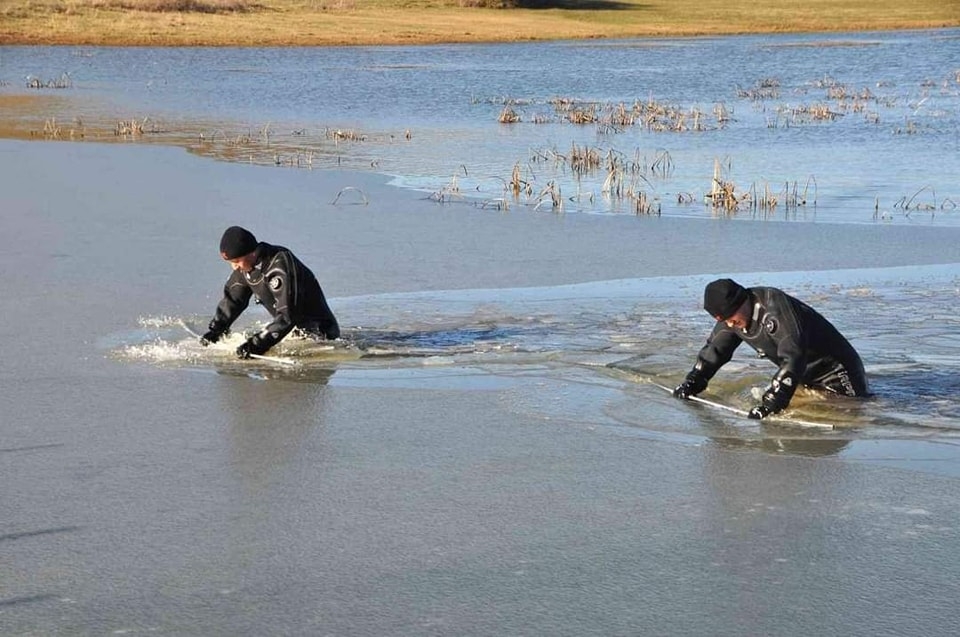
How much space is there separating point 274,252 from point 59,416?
1.88m

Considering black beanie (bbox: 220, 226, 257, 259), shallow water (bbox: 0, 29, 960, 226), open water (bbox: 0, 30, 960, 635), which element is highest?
shallow water (bbox: 0, 29, 960, 226)

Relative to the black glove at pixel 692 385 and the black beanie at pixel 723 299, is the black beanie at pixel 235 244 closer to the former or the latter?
the black glove at pixel 692 385

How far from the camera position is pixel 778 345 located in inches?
303

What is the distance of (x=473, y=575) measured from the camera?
17.6 feet

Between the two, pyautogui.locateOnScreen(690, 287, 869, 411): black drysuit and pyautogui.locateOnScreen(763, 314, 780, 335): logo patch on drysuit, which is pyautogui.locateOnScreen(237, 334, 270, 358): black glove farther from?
pyautogui.locateOnScreen(763, 314, 780, 335): logo patch on drysuit

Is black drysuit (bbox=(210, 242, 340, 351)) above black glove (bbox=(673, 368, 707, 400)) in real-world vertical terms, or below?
above

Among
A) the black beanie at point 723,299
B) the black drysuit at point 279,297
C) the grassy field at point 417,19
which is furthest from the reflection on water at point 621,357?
the grassy field at point 417,19

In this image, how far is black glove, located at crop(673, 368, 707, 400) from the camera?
26.4 ft

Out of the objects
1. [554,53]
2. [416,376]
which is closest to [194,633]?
[416,376]

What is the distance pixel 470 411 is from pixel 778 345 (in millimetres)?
1588

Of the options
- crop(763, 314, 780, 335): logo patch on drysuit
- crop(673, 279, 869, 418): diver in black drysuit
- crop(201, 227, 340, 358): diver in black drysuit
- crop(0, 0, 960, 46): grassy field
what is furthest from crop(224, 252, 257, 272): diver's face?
crop(0, 0, 960, 46): grassy field

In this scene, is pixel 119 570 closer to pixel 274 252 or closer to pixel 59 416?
pixel 59 416

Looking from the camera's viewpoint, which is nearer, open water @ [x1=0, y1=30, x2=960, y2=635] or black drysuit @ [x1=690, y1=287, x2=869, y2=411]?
open water @ [x1=0, y1=30, x2=960, y2=635]

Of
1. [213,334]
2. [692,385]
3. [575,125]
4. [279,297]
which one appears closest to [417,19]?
[575,125]
